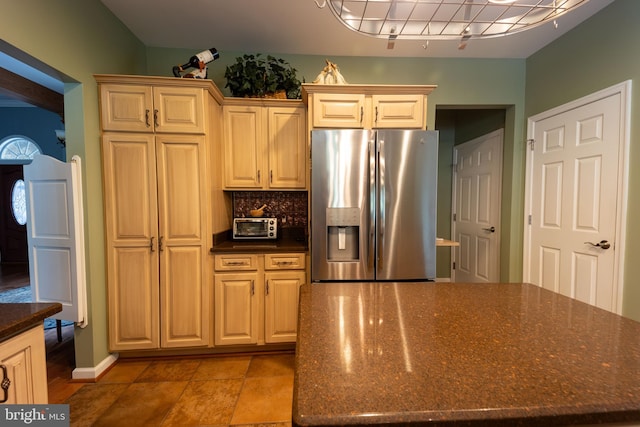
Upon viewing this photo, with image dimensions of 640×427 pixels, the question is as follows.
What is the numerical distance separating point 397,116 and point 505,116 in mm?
1515

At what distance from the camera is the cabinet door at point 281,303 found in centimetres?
214

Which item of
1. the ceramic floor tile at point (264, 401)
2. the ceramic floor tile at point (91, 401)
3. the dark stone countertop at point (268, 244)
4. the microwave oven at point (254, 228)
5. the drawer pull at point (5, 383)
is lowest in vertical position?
the ceramic floor tile at point (264, 401)

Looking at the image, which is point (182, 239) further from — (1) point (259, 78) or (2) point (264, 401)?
(1) point (259, 78)

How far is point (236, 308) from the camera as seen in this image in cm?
212

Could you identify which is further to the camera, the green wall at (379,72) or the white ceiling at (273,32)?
the white ceiling at (273,32)

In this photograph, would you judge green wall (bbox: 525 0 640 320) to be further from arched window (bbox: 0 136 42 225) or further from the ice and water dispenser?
arched window (bbox: 0 136 42 225)

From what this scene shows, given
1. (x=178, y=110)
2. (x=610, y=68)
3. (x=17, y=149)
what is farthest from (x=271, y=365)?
(x=17, y=149)

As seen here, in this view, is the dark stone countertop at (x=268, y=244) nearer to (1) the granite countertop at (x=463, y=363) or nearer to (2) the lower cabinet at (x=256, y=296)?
(2) the lower cabinet at (x=256, y=296)

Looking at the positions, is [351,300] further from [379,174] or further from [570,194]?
[570,194]

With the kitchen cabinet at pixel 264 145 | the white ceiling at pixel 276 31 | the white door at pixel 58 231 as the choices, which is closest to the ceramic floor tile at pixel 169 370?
the white door at pixel 58 231

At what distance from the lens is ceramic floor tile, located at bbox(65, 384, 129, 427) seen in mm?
1559

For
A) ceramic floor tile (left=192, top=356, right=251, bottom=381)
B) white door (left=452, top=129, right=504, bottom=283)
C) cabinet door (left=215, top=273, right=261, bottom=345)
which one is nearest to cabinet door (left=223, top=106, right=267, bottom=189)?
cabinet door (left=215, top=273, right=261, bottom=345)

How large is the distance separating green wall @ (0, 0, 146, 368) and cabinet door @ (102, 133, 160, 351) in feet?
0.19

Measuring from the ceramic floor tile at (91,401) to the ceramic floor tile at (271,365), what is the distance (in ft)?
2.87
